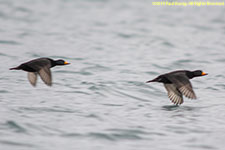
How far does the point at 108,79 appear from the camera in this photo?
12.2 meters

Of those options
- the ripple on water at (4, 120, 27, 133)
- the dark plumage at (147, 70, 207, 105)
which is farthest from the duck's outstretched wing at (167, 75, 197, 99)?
the ripple on water at (4, 120, 27, 133)

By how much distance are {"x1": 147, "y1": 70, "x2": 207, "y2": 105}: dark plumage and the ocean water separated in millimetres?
264

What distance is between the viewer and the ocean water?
7.63m

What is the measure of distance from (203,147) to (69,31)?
1279 centimetres

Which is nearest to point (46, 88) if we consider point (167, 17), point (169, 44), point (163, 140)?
point (163, 140)

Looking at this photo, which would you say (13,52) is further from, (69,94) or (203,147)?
(203,147)

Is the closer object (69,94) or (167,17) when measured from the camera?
(69,94)

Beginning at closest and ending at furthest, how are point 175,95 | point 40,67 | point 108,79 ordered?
1. point 40,67
2. point 175,95
3. point 108,79

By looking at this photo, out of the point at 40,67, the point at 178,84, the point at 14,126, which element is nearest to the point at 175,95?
the point at 178,84

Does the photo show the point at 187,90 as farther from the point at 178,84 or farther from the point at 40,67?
the point at 40,67

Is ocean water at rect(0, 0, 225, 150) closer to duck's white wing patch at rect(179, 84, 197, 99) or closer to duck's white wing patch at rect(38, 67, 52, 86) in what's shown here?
duck's white wing patch at rect(179, 84, 197, 99)

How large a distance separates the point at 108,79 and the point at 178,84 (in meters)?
3.23

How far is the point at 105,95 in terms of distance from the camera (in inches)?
413

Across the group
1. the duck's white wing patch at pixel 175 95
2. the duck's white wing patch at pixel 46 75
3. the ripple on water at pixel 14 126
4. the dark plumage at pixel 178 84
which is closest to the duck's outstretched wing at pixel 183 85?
the dark plumage at pixel 178 84
